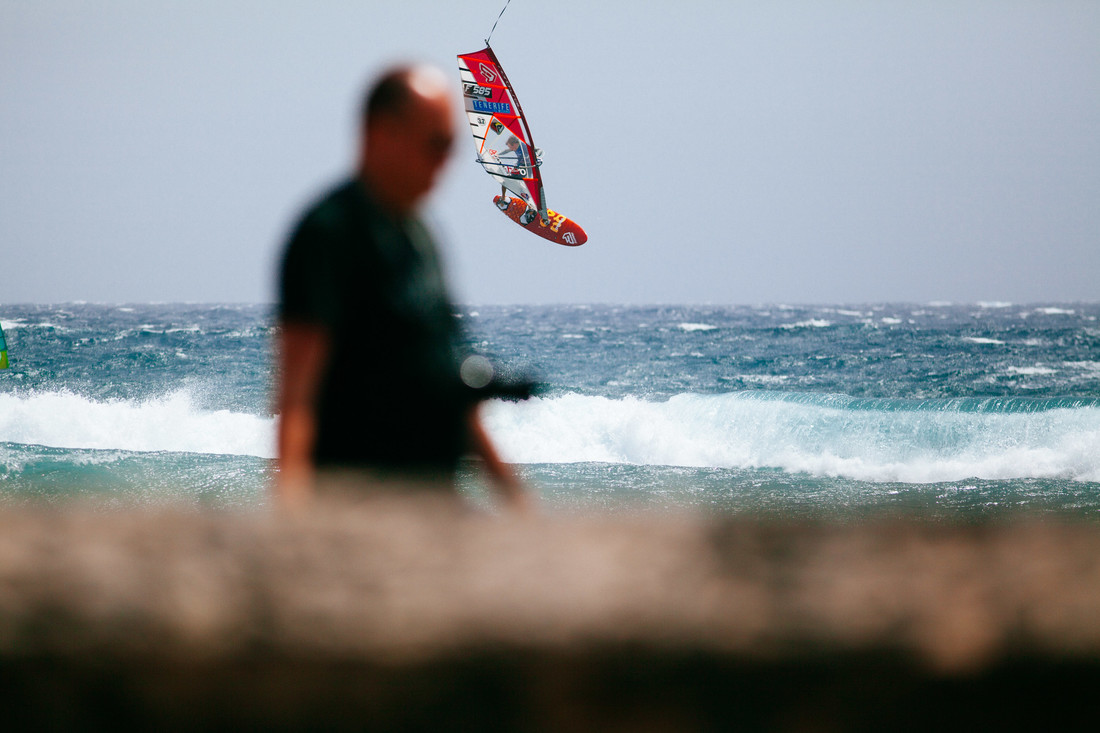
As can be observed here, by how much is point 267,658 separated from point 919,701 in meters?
0.42

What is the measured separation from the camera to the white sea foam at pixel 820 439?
13.5 meters

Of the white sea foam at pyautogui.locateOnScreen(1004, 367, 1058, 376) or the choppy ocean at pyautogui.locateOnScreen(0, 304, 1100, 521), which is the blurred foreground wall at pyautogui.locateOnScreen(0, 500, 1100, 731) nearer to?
the choppy ocean at pyautogui.locateOnScreen(0, 304, 1100, 521)

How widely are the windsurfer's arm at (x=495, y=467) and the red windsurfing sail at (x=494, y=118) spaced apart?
9769 millimetres

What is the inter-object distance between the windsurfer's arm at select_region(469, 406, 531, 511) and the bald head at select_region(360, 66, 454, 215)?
0.49 metres

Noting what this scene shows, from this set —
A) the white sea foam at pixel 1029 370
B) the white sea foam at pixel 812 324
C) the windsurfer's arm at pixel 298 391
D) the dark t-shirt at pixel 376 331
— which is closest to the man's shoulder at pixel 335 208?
the dark t-shirt at pixel 376 331

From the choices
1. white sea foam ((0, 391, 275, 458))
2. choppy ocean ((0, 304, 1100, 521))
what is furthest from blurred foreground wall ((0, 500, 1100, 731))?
white sea foam ((0, 391, 275, 458))

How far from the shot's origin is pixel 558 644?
528mm

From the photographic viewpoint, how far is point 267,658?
1.77 feet

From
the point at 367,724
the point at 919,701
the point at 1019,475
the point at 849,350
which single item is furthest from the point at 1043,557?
the point at 849,350

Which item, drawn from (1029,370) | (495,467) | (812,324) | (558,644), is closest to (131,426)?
(495,467)

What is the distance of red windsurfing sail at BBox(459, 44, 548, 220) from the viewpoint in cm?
1103

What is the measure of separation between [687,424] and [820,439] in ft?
8.72

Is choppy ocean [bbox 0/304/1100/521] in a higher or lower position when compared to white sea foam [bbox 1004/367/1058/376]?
lower

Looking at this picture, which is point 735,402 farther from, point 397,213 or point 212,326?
point 212,326
